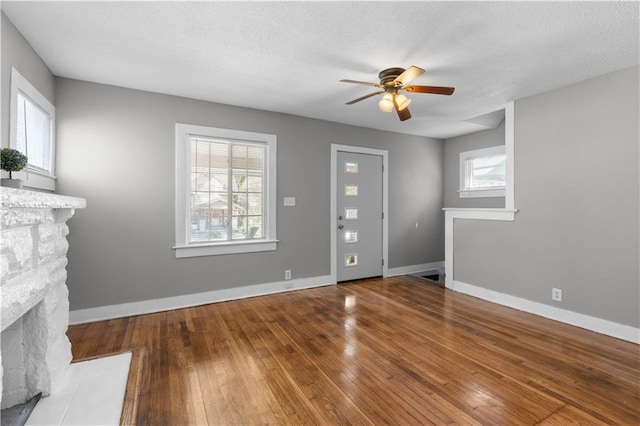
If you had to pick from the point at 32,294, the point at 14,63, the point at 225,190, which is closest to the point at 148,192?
the point at 225,190

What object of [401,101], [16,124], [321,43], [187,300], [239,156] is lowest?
[187,300]

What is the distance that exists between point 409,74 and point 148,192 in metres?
3.00

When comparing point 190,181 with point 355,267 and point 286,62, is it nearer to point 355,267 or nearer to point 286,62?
point 286,62

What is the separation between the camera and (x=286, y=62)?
2684mm

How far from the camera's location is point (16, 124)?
2.21 metres

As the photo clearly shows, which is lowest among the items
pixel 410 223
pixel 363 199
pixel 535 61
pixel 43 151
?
pixel 410 223

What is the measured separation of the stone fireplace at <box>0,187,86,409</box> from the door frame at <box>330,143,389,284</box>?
10.4ft

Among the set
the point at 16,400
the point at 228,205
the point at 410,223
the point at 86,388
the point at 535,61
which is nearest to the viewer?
the point at 16,400

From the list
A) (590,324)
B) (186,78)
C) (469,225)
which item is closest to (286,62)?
(186,78)

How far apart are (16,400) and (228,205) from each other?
2541mm

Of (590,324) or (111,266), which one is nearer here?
(590,324)

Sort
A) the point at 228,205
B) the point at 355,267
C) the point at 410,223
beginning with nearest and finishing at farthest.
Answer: the point at 228,205
the point at 355,267
the point at 410,223

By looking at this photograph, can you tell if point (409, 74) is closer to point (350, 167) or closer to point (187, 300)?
point (350, 167)

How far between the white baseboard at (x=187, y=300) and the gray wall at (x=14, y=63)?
1.88 m
